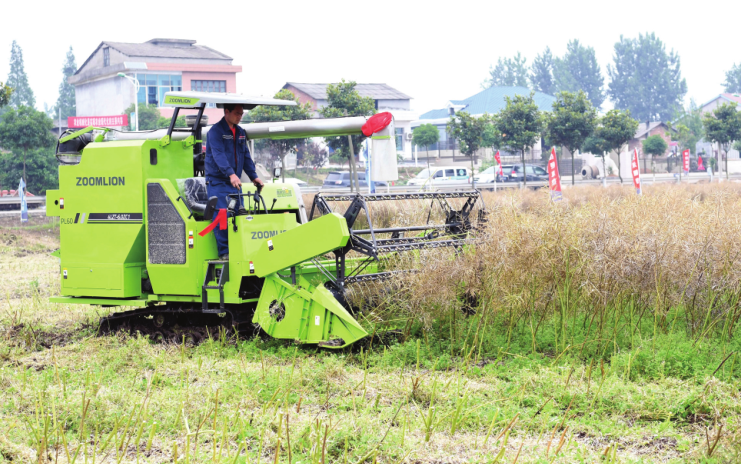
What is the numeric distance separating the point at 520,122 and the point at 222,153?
34.4 m

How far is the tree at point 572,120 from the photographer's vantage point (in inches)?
1570

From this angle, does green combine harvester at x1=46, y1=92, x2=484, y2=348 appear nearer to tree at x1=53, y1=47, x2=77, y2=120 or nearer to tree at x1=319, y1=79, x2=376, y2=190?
tree at x1=319, y1=79, x2=376, y2=190

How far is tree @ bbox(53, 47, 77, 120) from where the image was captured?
9881cm

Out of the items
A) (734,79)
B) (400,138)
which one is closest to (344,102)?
(400,138)

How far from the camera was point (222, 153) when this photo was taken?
301 inches

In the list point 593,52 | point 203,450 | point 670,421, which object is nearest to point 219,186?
point 203,450

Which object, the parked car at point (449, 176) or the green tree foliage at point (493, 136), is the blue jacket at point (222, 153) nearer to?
the parked car at point (449, 176)

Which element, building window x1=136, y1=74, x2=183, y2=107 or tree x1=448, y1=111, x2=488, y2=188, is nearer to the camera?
tree x1=448, y1=111, x2=488, y2=188

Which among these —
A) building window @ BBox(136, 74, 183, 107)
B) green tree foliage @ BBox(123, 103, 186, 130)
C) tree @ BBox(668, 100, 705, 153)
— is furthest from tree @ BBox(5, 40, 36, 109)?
tree @ BBox(668, 100, 705, 153)

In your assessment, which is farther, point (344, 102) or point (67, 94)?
point (67, 94)

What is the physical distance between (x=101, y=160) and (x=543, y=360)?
195 inches

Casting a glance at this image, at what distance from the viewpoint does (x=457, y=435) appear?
4.93 meters

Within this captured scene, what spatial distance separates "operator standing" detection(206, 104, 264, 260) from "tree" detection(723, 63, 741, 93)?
12737 centimetres

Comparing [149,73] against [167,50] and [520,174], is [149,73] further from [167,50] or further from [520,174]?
[520,174]
